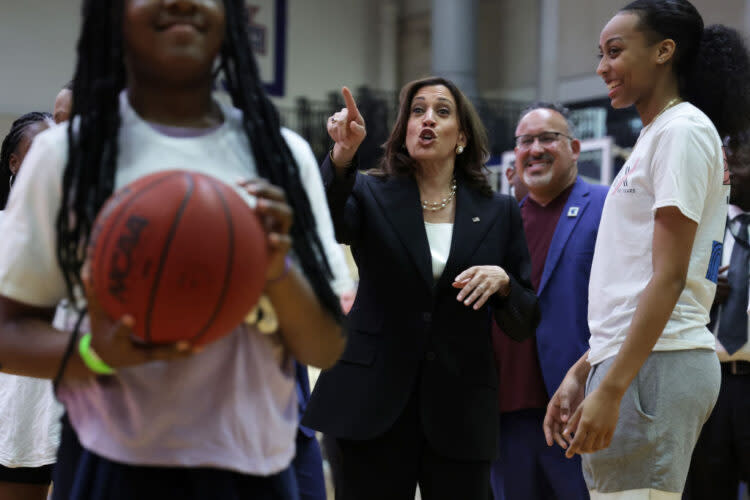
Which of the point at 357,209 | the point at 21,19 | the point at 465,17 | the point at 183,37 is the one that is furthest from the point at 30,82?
the point at 183,37

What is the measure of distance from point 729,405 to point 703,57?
1810mm

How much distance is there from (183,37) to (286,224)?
1.13 ft

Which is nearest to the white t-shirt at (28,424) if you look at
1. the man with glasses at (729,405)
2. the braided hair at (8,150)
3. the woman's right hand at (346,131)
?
the braided hair at (8,150)

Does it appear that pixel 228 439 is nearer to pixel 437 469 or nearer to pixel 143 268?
pixel 143 268

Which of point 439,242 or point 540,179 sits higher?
point 540,179

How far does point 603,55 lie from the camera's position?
8.32ft

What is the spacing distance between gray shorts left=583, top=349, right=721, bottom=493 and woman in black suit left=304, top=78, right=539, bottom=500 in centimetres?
46

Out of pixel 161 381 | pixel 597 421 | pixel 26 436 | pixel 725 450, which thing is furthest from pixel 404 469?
pixel 725 450

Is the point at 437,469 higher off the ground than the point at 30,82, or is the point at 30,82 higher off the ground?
the point at 30,82

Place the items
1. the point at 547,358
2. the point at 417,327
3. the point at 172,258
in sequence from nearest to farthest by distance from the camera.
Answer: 1. the point at 172,258
2. the point at 417,327
3. the point at 547,358

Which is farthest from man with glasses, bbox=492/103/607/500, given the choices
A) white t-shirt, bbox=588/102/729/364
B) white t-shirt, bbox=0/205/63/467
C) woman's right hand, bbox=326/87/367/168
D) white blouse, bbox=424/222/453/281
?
white t-shirt, bbox=0/205/63/467

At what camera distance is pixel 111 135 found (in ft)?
4.66

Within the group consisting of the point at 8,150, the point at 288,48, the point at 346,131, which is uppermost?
the point at 288,48

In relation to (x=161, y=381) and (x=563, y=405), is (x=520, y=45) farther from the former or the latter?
(x=161, y=381)
